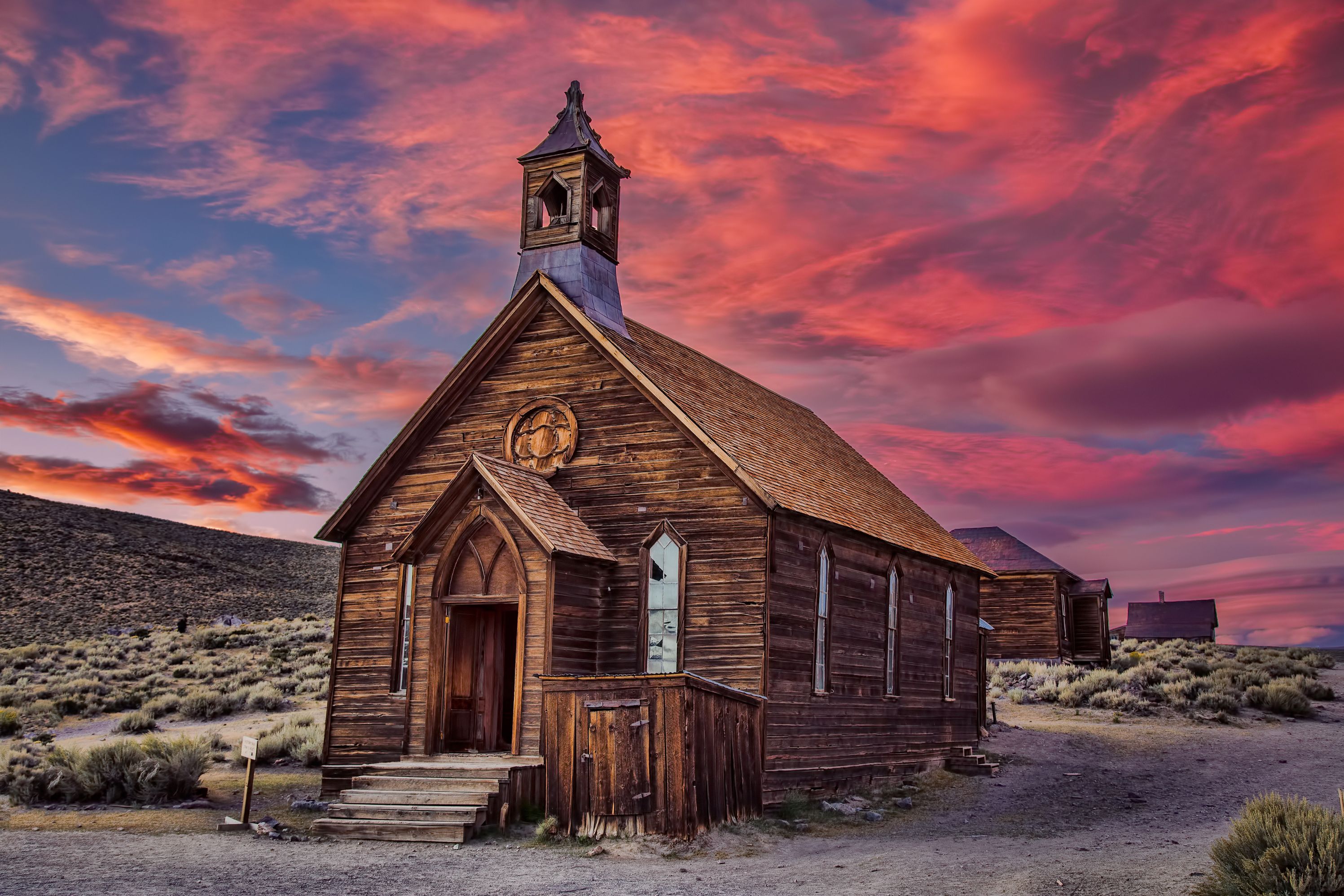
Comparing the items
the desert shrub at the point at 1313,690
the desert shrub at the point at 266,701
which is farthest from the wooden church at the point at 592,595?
the desert shrub at the point at 1313,690

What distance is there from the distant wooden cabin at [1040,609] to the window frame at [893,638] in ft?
75.3

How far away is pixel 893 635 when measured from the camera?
70.9 feet

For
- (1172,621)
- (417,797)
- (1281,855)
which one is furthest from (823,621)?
(1172,621)

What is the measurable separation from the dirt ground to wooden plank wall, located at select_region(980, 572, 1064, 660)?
23.9 meters

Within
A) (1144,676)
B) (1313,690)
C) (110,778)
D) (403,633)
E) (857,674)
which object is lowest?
(110,778)

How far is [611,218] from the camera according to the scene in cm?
2206

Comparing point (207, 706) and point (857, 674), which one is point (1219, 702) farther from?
point (207, 706)

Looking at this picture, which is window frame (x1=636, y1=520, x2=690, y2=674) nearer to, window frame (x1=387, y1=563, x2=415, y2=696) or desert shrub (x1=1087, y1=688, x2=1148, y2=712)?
window frame (x1=387, y1=563, x2=415, y2=696)

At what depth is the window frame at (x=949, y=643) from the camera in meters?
24.3

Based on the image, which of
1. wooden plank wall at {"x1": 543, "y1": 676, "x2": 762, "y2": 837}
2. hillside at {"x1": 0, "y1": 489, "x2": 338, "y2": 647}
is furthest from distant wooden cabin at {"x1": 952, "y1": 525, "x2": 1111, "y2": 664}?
hillside at {"x1": 0, "y1": 489, "x2": 338, "y2": 647}

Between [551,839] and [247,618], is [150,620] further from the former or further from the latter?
[551,839]

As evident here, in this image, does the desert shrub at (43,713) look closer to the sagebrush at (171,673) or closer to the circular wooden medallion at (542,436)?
the sagebrush at (171,673)

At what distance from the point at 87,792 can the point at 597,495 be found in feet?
28.3

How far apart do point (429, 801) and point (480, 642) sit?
371 centimetres
